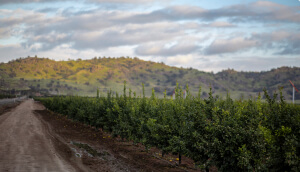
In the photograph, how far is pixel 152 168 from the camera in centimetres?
1513

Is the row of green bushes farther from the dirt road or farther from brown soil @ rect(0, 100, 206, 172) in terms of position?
the dirt road

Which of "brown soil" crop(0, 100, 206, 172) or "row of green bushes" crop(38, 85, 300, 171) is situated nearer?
"row of green bushes" crop(38, 85, 300, 171)

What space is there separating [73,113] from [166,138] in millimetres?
27886

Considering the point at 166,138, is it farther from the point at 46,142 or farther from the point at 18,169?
the point at 46,142

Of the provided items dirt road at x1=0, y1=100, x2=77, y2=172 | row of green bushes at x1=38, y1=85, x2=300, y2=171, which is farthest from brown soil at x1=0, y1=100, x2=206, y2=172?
row of green bushes at x1=38, y1=85, x2=300, y2=171

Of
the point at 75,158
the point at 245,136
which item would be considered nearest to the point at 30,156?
the point at 75,158

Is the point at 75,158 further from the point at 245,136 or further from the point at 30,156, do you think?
the point at 245,136

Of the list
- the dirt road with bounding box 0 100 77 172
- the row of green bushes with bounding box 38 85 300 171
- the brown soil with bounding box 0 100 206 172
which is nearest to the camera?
the row of green bushes with bounding box 38 85 300 171

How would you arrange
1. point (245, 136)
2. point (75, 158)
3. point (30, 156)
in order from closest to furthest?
point (245, 136)
point (30, 156)
point (75, 158)

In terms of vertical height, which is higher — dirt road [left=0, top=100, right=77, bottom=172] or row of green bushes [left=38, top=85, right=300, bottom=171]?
row of green bushes [left=38, top=85, right=300, bottom=171]

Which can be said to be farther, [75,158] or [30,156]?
[75,158]

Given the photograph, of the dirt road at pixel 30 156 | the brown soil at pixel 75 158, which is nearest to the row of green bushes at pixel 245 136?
the brown soil at pixel 75 158

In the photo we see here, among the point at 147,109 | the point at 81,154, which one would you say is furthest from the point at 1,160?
the point at 147,109

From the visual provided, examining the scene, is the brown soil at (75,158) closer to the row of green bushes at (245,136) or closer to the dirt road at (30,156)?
the dirt road at (30,156)
